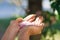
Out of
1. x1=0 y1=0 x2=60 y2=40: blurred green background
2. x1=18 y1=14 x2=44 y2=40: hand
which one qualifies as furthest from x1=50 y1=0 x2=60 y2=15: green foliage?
x1=18 y1=14 x2=44 y2=40: hand

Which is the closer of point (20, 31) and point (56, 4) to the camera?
point (20, 31)

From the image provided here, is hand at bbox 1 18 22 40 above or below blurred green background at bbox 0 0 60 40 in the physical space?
above

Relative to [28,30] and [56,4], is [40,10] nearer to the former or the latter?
[56,4]

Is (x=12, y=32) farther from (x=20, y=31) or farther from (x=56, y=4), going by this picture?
(x=56, y=4)

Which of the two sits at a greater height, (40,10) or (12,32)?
(12,32)

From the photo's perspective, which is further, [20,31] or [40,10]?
[40,10]

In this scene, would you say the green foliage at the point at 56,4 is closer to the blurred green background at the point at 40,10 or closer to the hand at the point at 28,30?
the blurred green background at the point at 40,10

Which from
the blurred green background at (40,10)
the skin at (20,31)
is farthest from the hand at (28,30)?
the blurred green background at (40,10)

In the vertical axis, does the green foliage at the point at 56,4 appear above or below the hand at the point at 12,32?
below

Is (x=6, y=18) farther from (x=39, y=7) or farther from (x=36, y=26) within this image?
(x=36, y=26)

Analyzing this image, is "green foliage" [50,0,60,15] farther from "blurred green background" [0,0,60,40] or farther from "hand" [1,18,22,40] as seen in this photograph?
"hand" [1,18,22,40]

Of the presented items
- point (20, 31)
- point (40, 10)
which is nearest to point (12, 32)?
point (20, 31)

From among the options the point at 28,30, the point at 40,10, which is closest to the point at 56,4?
the point at 40,10

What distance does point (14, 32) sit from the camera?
755 mm
